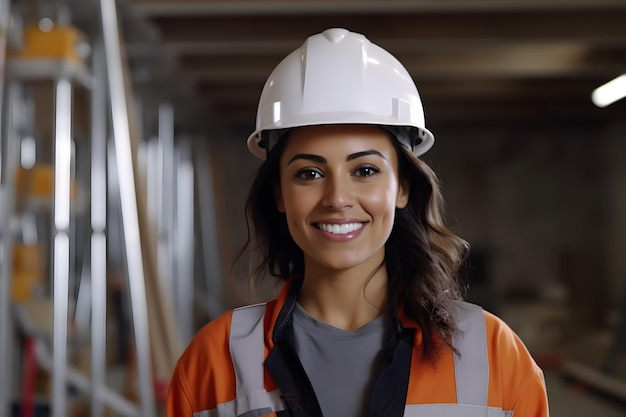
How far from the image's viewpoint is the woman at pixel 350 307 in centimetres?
176

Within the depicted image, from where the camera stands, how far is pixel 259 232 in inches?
82.5

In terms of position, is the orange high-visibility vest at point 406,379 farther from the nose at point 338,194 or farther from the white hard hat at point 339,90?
the white hard hat at point 339,90

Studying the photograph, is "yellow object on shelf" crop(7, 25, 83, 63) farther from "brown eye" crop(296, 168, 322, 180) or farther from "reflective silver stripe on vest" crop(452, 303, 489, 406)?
"reflective silver stripe on vest" crop(452, 303, 489, 406)

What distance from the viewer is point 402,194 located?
1.98m

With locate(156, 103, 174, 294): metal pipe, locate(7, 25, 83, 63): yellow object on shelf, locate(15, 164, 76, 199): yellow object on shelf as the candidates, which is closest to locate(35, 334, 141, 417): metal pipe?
locate(15, 164, 76, 199): yellow object on shelf

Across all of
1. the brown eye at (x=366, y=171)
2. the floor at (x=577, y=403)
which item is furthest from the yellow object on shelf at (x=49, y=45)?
the floor at (x=577, y=403)

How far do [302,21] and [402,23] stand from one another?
720 mm

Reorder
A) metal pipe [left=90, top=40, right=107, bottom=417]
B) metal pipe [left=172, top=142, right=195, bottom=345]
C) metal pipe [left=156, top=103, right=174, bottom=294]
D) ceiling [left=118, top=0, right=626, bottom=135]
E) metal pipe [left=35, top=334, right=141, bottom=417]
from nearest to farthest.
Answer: metal pipe [left=90, top=40, right=107, bottom=417] < metal pipe [left=35, top=334, right=141, bottom=417] < ceiling [left=118, top=0, right=626, bottom=135] < metal pipe [left=156, top=103, right=174, bottom=294] < metal pipe [left=172, top=142, right=195, bottom=345]

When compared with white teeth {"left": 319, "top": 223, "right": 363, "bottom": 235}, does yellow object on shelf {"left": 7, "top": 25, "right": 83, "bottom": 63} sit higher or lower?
higher

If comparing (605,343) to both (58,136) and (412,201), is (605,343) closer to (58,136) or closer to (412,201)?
(58,136)

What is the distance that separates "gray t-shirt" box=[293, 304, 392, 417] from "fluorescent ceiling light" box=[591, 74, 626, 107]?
23.3ft

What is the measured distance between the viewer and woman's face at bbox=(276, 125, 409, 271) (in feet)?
5.81

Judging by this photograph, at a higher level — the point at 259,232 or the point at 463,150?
the point at 463,150

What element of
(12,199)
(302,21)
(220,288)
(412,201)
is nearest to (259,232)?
(412,201)
